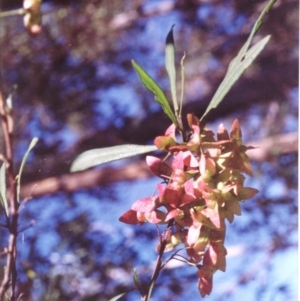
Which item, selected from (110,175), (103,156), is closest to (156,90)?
(103,156)

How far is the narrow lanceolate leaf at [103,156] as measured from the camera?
41 cm

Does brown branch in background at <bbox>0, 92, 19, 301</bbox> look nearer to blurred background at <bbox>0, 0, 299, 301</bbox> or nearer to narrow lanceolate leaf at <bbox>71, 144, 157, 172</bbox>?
narrow lanceolate leaf at <bbox>71, 144, 157, 172</bbox>

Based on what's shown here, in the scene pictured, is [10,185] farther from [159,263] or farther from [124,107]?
[124,107]

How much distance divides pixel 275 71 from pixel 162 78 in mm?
270

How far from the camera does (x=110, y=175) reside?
1098 mm

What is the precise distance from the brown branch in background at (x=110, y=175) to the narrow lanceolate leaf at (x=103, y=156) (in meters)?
0.63

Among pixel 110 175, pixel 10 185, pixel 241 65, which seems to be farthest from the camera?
pixel 110 175

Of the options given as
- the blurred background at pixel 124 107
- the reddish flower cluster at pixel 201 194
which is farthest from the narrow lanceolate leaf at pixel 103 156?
the blurred background at pixel 124 107

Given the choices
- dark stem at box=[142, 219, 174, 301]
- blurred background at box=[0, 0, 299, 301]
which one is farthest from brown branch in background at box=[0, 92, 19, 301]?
blurred background at box=[0, 0, 299, 301]

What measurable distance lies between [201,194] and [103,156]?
3.9 inches

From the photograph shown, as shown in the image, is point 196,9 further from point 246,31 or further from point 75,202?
point 75,202

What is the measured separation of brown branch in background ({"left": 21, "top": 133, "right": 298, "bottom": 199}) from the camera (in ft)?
3.50

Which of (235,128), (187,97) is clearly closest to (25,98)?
(187,97)

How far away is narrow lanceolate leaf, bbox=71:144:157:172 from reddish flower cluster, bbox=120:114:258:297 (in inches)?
1.0
